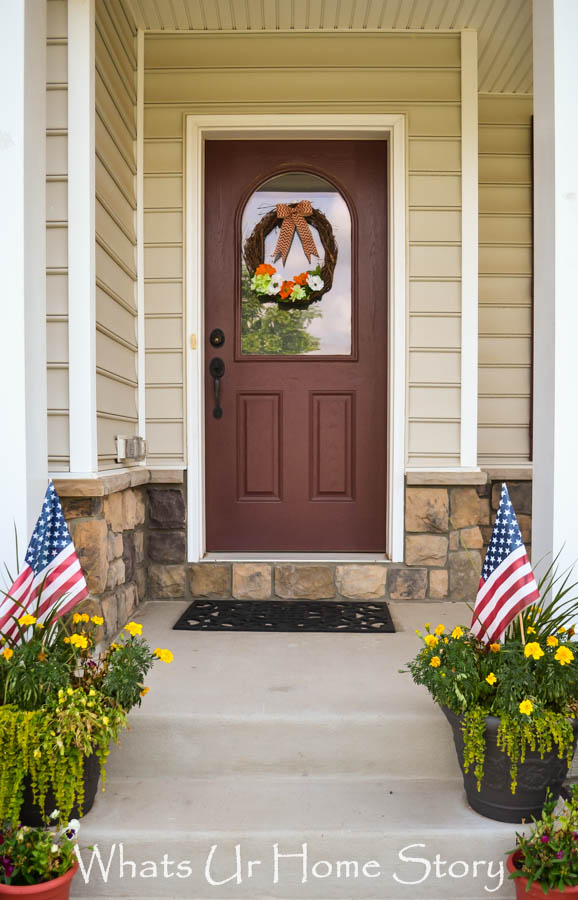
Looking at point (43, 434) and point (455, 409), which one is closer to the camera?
point (43, 434)

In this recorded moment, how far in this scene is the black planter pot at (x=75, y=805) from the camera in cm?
177

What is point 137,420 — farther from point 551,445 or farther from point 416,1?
point 416,1

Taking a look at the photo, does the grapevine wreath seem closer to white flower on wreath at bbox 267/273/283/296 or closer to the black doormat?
white flower on wreath at bbox 267/273/283/296

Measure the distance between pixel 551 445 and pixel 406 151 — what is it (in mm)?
1789

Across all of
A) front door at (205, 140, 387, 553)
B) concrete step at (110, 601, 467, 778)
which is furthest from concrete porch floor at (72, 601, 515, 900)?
front door at (205, 140, 387, 553)

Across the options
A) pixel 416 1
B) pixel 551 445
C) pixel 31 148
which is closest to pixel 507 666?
pixel 551 445

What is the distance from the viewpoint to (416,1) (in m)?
3.13

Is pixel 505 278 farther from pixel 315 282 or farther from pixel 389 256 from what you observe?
pixel 315 282

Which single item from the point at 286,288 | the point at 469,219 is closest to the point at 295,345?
the point at 286,288

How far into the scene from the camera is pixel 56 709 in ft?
5.69

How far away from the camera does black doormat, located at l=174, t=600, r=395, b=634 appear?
296cm

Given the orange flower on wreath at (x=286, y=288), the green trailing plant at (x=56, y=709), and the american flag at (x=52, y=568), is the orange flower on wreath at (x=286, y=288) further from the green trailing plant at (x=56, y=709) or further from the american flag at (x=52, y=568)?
the green trailing plant at (x=56, y=709)

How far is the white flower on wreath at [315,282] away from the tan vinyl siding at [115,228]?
2.67 feet

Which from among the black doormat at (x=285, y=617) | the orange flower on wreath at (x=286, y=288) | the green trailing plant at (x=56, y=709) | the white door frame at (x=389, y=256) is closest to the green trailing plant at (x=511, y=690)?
the green trailing plant at (x=56, y=709)
